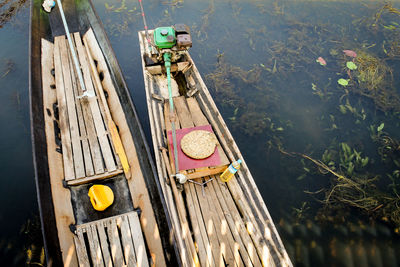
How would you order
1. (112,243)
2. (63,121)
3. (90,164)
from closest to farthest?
1. (112,243)
2. (90,164)
3. (63,121)

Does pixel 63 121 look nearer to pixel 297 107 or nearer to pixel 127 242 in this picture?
pixel 127 242

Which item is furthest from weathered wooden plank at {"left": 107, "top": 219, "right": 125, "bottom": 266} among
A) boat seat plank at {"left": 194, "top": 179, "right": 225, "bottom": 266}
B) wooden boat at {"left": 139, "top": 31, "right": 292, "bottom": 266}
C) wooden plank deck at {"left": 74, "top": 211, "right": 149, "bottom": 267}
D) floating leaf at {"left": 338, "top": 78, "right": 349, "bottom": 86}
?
floating leaf at {"left": 338, "top": 78, "right": 349, "bottom": 86}

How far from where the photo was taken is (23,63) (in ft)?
27.1

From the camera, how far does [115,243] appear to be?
3902 mm

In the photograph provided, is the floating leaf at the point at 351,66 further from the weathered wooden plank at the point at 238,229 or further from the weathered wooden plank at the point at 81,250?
the weathered wooden plank at the point at 81,250

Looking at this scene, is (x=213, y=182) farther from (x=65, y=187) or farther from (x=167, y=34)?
(x=167, y=34)

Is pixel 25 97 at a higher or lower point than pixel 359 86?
higher

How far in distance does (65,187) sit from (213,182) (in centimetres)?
292

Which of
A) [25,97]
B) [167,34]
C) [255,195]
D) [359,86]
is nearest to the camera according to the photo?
[255,195]

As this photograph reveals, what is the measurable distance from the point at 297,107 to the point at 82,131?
664 cm

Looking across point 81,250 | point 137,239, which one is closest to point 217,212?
point 137,239

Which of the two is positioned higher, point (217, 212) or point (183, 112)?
point (183, 112)

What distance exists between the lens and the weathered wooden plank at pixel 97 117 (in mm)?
4797

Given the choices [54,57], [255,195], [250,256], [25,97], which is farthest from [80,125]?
[250,256]
